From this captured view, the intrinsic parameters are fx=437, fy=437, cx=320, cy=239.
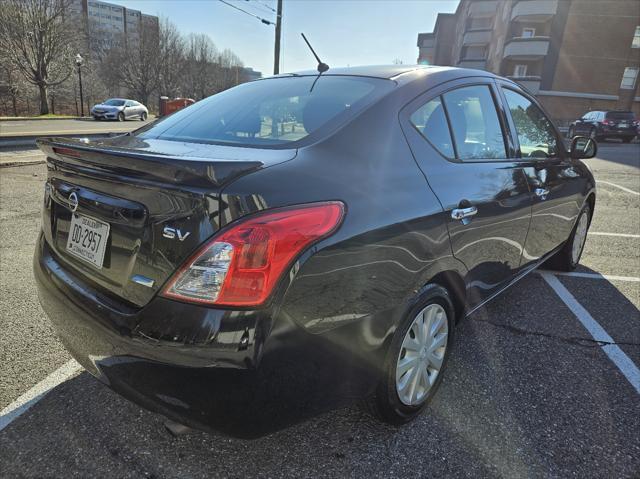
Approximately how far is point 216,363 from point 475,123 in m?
1.98

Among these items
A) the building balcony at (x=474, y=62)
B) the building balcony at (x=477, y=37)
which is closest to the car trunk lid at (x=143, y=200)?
the building balcony at (x=474, y=62)

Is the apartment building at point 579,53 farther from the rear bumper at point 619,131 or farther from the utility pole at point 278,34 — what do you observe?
the utility pole at point 278,34

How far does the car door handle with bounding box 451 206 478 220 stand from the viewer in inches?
80.8

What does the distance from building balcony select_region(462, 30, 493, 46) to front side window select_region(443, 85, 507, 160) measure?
4879 cm

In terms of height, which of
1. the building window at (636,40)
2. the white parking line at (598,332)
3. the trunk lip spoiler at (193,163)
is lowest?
the white parking line at (598,332)

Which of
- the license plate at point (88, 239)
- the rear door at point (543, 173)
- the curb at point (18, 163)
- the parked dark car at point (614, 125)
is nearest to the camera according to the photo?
the license plate at point (88, 239)

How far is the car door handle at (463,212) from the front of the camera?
2.05 m

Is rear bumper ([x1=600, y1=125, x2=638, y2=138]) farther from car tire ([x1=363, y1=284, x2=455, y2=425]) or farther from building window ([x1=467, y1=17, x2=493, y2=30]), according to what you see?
building window ([x1=467, y1=17, x2=493, y2=30])

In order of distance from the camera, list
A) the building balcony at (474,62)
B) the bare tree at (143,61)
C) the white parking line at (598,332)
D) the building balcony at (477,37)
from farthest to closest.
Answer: the bare tree at (143,61) < the building balcony at (474,62) < the building balcony at (477,37) < the white parking line at (598,332)

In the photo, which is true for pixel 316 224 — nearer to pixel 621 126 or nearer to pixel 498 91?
pixel 498 91

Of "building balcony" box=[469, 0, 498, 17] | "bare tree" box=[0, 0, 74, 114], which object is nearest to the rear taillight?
"bare tree" box=[0, 0, 74, 114]

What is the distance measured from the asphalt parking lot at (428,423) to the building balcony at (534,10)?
126ft

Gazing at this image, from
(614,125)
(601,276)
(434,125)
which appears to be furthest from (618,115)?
(434,125)

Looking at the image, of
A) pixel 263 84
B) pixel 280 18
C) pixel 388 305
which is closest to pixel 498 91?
pixel 263 84
